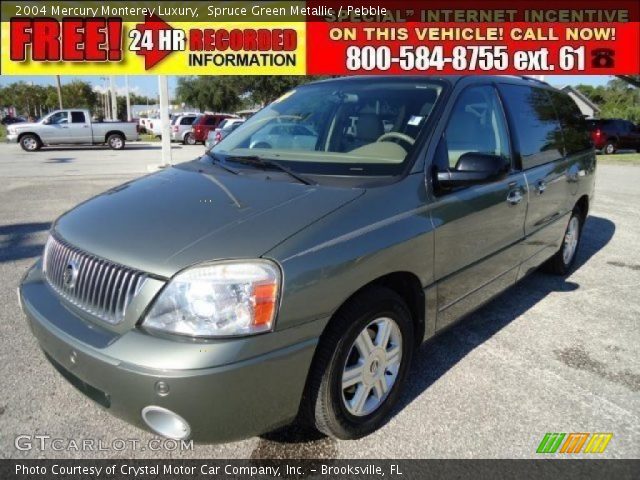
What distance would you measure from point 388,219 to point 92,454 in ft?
5.83

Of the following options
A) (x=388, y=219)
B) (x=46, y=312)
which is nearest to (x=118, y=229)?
(x=46, y=312)

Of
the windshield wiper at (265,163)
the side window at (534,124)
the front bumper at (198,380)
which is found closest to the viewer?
the front bumper at (198,380)

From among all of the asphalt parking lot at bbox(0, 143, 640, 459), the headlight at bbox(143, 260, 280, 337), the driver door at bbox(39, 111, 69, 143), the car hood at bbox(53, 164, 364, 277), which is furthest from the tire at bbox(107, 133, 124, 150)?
the headlight at bbox(143, 260, 280, 337)

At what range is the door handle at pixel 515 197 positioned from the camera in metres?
3.38

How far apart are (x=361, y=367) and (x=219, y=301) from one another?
85cm

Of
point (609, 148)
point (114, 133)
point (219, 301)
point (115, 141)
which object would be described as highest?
point (114, 133)

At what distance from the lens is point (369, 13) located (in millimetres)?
16297

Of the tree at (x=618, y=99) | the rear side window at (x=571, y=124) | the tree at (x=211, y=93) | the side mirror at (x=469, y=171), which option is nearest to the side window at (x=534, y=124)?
the rear side window at (x=571, y=124)

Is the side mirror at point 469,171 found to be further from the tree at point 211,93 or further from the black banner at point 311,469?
the tree at point 211,93

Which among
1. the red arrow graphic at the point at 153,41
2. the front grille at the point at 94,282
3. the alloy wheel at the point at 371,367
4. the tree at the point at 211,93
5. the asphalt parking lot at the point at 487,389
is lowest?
the asphalt parking lot at the point at 487,389

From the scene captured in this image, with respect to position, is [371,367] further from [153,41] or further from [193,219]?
[153,41]

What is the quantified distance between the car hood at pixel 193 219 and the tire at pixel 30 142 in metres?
22.0

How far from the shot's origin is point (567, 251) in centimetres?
506

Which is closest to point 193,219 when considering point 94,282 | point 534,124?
point 94,282
